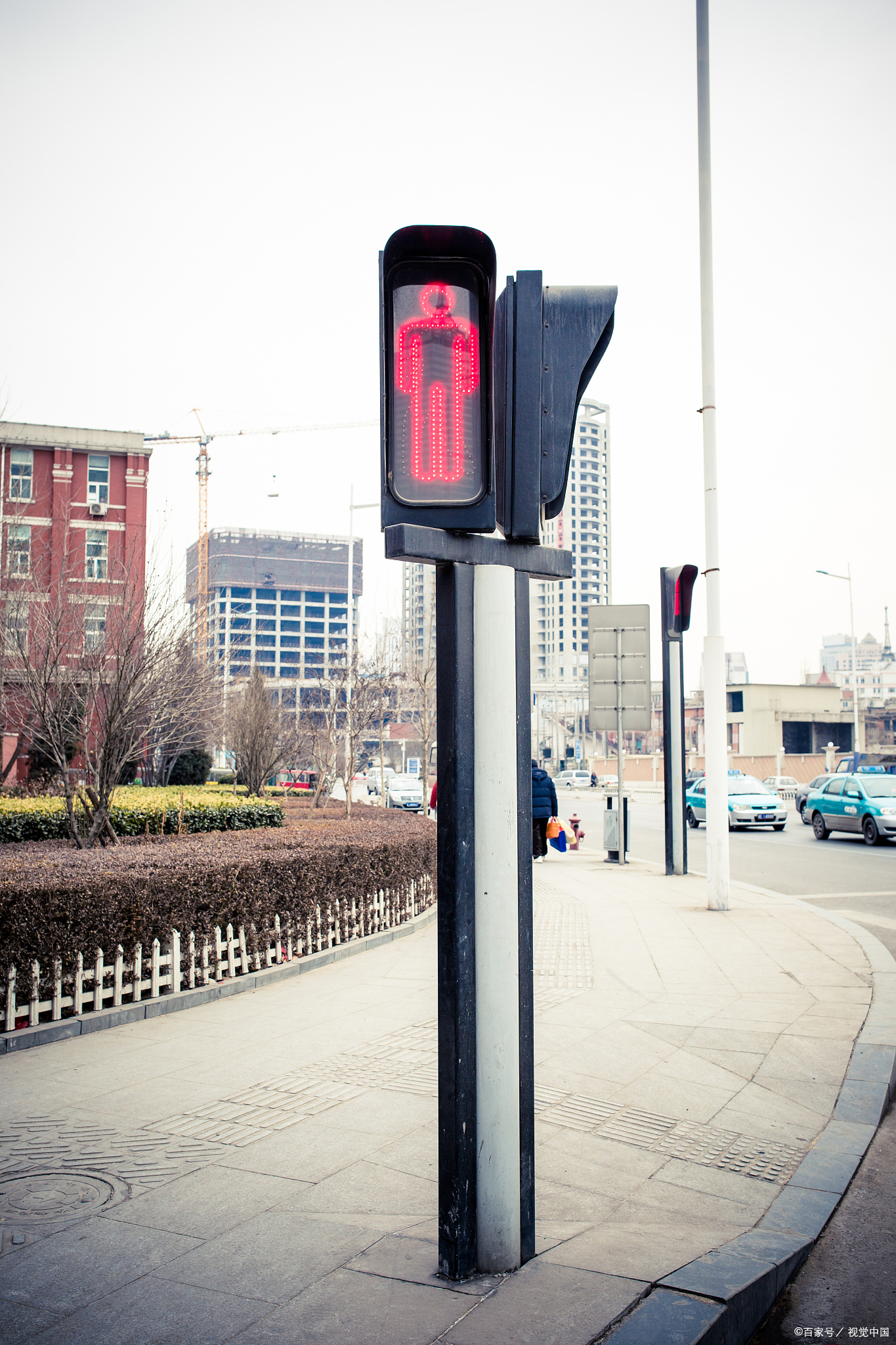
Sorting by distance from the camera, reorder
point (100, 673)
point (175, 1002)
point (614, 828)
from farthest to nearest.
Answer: point (614, 828), point (100, 673), point (175, 1002)

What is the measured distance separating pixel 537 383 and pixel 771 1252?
294 centimetres

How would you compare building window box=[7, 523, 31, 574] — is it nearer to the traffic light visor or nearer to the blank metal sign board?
the blank metal sign board

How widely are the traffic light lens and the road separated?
804 cm

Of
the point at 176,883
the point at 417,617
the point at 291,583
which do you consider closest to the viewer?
the point at 176,883

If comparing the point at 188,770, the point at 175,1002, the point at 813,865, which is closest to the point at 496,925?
the point at 175,1002

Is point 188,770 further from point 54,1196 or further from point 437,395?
point 437,395

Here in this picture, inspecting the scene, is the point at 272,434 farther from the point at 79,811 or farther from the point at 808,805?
the point at 79,811

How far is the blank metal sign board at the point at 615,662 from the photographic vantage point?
15664 millimetres

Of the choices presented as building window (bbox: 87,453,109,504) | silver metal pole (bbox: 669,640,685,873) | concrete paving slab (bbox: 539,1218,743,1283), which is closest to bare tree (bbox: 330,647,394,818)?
silver metal pole (bbox: 669,640,685,873)

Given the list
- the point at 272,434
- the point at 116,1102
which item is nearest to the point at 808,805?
the point at 116,1102

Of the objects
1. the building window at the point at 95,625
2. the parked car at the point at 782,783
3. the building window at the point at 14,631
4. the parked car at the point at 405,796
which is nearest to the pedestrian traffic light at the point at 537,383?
the building window at the point at 95,625

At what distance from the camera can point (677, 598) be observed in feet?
51.9

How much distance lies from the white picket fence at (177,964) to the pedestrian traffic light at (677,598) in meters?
7.81

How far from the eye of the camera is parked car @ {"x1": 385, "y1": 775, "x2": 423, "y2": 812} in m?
37.1
